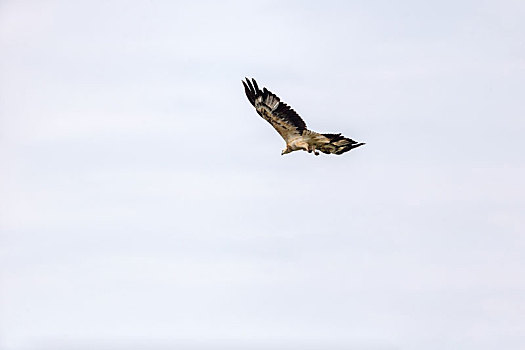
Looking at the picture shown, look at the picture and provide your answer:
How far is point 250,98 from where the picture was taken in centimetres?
6097

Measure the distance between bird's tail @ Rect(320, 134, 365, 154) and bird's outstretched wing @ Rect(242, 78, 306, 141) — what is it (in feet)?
→ 6.05

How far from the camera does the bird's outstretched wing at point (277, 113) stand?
59.2 m

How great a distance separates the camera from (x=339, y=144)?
58062 millimetres

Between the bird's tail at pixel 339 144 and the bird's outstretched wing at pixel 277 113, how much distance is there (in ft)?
6.05

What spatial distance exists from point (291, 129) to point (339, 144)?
122 inches

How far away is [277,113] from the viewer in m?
60.0

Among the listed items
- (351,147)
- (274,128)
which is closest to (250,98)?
(274,128)

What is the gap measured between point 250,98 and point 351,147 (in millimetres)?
7087

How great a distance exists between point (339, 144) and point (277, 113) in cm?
445

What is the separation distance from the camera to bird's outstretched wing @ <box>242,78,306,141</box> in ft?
194

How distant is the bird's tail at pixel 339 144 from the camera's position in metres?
57.8

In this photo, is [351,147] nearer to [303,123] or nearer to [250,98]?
[303,123]

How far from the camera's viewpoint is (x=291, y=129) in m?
59.3

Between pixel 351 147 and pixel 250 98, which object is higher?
pixel 250 98
